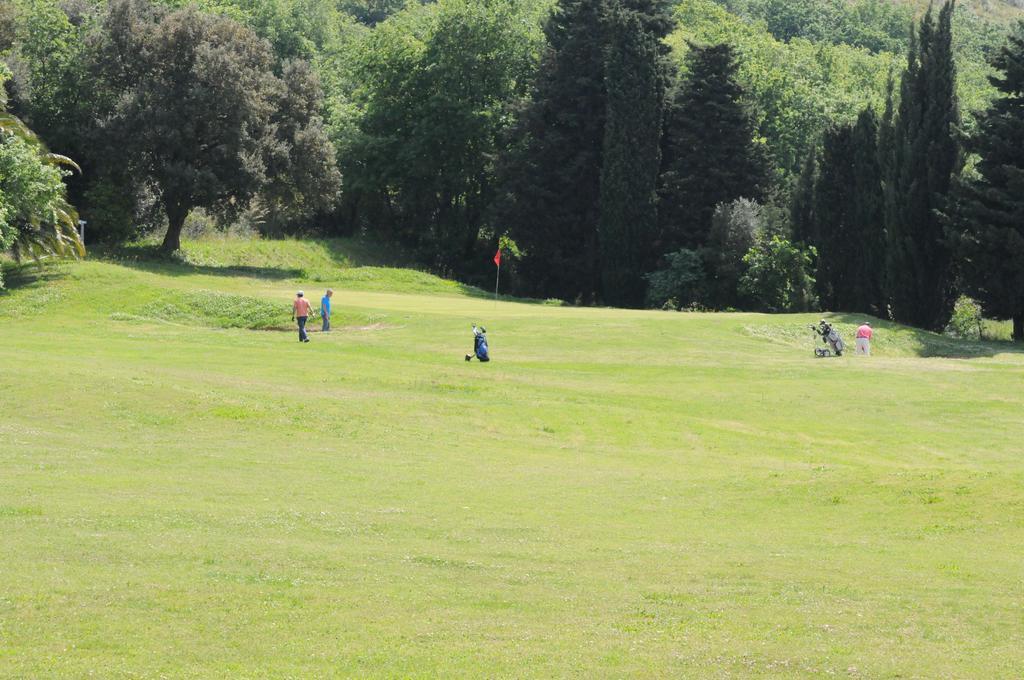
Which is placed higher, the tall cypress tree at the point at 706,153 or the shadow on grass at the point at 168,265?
the tall cypress tree at the point at 706,153

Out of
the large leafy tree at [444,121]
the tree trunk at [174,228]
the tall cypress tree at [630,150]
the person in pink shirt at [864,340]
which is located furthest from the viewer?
the large leafy tree at [444,121]

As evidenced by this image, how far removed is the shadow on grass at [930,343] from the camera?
162ft

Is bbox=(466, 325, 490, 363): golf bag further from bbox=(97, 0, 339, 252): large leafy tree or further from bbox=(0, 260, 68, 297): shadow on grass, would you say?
bbox=(97, 0, 339, 252): large leafy tree

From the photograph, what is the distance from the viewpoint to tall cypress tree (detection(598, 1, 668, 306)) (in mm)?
71562

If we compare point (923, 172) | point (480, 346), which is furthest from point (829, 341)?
point (923, 172)

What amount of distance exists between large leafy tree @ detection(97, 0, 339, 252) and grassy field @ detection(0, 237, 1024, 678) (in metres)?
20.8

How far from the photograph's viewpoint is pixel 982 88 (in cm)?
12125

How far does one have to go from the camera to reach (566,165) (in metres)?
75.8

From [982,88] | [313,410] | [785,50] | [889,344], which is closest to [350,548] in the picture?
[313,410]

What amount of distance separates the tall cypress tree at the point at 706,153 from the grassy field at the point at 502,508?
28534mm

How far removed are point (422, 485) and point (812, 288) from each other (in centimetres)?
4797

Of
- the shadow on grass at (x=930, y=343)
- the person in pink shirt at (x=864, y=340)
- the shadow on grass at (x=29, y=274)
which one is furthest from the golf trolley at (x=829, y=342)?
the shadow on grass at (x=29, y=274)

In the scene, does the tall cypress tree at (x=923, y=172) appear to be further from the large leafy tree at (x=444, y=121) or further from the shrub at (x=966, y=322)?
the large leafy tree at (x=444, y=121)

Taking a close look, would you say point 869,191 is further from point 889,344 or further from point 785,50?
point 785,50
